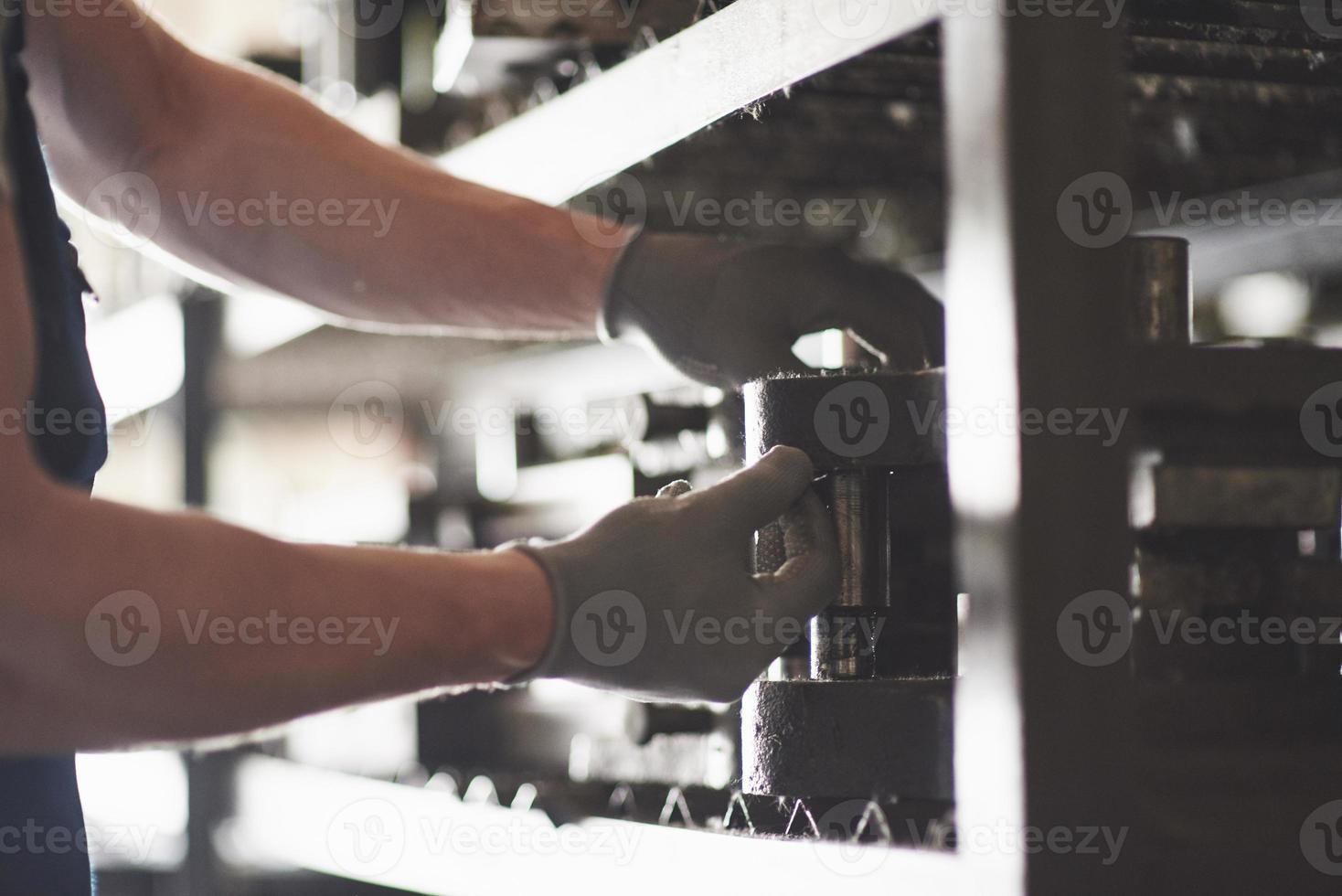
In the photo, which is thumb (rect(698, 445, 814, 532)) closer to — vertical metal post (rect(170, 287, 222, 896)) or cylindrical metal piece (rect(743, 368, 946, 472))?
cylindrical metal piece (rect(743, 368, 946, 472))

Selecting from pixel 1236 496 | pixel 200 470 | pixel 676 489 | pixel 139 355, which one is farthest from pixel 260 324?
pixel 1236 496

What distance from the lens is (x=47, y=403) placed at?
0.88 meters

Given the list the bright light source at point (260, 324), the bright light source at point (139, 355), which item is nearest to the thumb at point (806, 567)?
the bright light source at point (260, 324)

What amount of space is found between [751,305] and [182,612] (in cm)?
46

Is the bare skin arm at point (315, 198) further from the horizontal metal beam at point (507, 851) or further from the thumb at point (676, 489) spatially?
the horizontal metal beam at point (507, 851)

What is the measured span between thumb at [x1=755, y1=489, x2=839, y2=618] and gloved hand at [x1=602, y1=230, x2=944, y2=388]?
0.47 feet

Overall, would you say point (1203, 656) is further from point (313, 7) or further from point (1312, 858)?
point (313, 7)

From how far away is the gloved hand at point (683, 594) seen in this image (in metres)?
0.80

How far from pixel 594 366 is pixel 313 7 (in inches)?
26.8

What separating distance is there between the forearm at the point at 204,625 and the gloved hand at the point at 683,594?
47 millimetres

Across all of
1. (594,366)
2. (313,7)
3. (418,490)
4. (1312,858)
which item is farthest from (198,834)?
(1312,858)

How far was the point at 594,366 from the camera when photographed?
184cm

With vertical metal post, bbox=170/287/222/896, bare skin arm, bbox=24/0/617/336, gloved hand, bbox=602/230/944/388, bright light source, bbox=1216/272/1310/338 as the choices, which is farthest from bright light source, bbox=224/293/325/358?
bright light source, bbox=1216/272/1310/338

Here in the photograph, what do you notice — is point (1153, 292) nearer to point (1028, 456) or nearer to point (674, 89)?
point (1028, 456)
